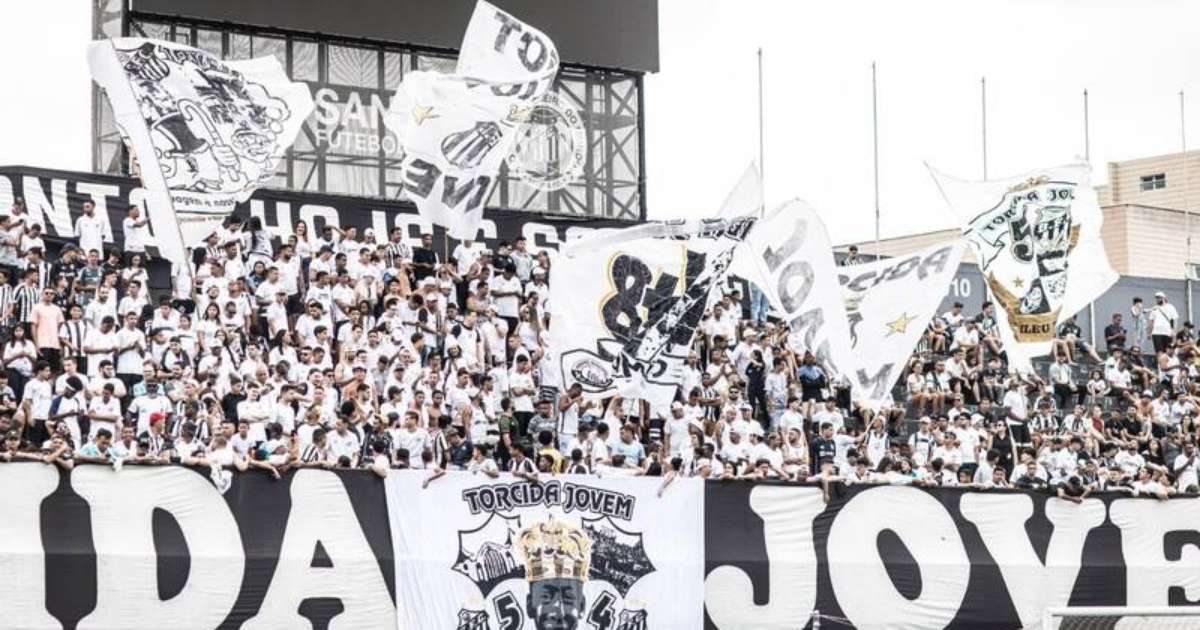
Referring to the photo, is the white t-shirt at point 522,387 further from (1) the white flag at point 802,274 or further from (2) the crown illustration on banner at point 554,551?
(2) the crown illustration on banner at point 554,551

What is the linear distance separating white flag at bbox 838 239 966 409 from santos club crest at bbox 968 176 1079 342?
4.43 m

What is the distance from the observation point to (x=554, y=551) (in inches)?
929

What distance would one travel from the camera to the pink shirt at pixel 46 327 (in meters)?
27.2

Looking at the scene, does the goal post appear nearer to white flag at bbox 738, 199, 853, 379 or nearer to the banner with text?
the banner with text

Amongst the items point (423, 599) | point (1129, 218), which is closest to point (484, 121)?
point (423, 599)

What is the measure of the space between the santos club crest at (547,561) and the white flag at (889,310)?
4885 millimetres

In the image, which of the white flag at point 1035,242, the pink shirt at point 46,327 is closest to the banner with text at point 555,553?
the white flag at point 1035,242

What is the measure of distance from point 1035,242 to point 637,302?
32.3 feet

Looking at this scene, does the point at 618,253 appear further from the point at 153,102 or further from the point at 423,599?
the point at 153,102

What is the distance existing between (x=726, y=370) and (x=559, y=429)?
3856 millimetres

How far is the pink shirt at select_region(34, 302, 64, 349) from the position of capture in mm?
27172

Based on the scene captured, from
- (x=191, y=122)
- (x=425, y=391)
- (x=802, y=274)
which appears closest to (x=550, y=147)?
(x=191, y=122)

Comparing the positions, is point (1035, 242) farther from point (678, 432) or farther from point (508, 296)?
point (508, 296)

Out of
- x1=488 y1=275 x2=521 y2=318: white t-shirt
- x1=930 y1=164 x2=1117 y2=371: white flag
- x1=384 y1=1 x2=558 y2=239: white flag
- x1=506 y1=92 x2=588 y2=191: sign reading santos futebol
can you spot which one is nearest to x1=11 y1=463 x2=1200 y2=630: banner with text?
x1=930 y1=164 x2=1117 y2=371: white flag
